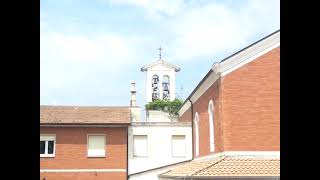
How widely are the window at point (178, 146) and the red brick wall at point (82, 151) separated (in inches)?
110

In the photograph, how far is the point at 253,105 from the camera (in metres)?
17.9

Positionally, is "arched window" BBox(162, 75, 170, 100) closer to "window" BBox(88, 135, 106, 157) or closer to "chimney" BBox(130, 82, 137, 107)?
"chimney" BBox(130, 82, 137, 107)

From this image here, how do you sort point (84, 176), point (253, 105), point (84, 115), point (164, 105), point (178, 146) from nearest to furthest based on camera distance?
point (253, 105) < point (84, 176) < point (84, 115) < point (178, 146) < point (164, 105)

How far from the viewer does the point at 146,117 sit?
3828 centimetres

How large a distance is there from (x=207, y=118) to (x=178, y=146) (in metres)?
6.96

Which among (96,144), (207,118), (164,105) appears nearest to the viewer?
(207,118)

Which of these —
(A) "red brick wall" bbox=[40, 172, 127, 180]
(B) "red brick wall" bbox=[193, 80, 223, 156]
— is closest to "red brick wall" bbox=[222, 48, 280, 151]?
(B) "red brick wall" bbox=[193, 80, 223, 156]

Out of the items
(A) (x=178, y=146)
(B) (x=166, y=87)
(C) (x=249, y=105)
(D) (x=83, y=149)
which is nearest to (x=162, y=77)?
(B) (x=166, y=87)

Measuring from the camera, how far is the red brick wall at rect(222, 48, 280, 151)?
17.7 m

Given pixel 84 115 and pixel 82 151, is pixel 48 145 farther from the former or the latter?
pixel 84 115

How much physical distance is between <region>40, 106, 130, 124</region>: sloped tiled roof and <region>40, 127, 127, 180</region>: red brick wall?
1.39 feet

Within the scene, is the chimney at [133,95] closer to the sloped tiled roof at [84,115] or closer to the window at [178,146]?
the sloped tiled roof at [84,115]
